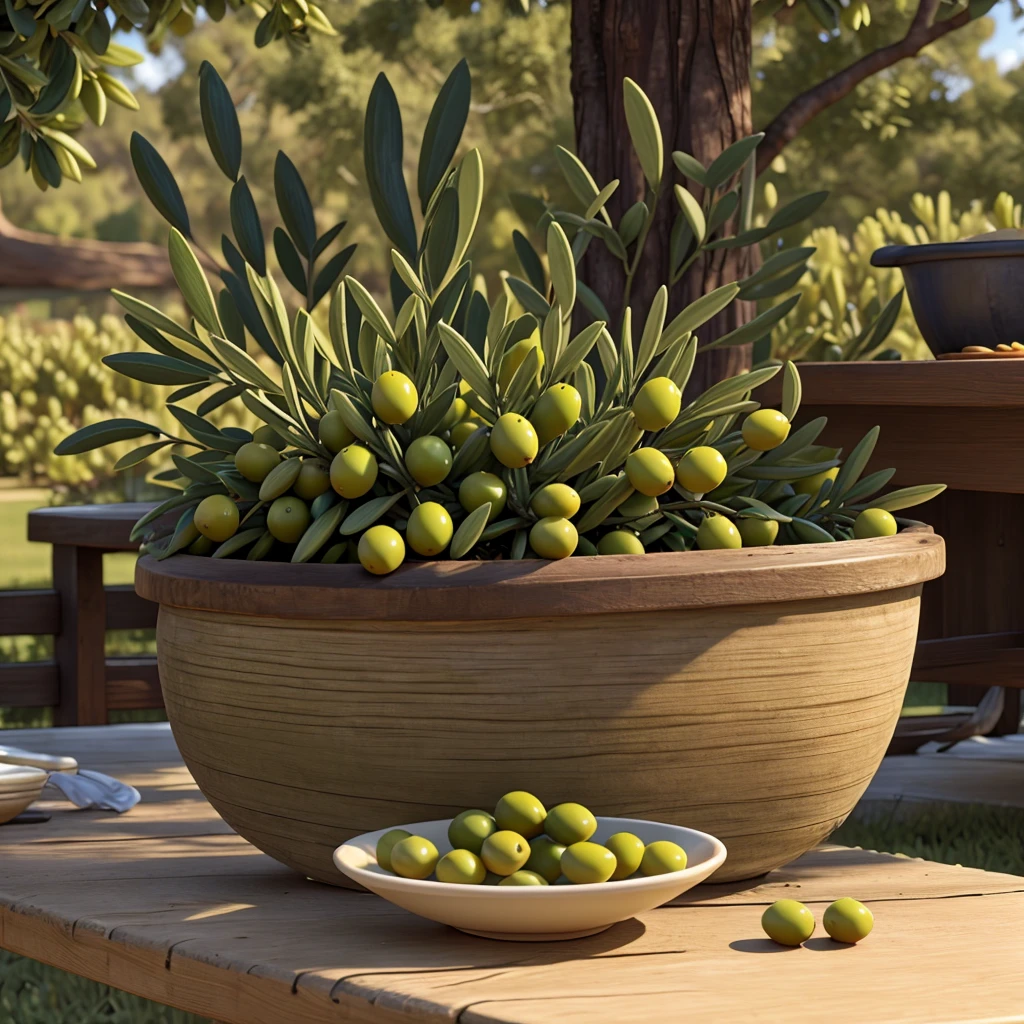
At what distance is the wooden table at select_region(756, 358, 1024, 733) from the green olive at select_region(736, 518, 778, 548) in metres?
0.65

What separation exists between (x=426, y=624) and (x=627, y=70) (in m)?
1.54

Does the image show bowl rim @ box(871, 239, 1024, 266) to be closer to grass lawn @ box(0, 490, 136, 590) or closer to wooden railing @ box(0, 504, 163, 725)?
wooden railing @ box(0, 504, 163, 725)

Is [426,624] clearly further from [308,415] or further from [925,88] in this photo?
[925,88]

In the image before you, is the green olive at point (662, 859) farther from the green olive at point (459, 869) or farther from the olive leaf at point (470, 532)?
the olive leaf at point (470, 532)

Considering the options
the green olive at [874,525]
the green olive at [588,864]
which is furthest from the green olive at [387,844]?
the green olive at [874,525]

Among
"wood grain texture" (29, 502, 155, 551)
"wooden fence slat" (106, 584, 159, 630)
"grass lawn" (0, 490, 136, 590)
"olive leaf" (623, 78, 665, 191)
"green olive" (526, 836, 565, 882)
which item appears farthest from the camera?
"grass lawn" (0, 490, 136, 590)

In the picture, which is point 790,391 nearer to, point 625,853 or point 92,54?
point 625,853

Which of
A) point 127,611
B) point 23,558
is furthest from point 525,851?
point 23,558

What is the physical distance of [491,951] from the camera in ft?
3.09

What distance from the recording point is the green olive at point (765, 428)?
1.11 m

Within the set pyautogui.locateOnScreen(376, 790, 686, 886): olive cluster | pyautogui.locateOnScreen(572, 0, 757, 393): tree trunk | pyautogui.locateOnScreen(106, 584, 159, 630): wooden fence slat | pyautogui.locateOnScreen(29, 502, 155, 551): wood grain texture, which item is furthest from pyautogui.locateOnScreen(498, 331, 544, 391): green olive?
pyautogui.locateOnScreen(106, 584, 159, 630): wooden fence slat

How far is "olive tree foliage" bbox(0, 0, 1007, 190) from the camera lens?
222cm

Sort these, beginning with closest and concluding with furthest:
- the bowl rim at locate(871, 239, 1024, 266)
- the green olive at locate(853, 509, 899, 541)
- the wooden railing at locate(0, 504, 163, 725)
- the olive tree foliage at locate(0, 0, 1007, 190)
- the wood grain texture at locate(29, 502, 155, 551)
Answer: the green olive at locate(853, 509, 899, 541), the bowl rim at locate(871, 239, 1024, 266), the olive tree foliage at locate(0, 0, 1007, 190), the wood grain texture at locate(29, 502, 155, 551), the wooden railing at locate(0, 504, 163, 725)

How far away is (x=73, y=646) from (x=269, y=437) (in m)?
2.21
